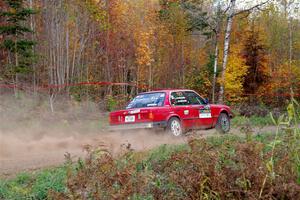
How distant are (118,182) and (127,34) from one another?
81.2ft

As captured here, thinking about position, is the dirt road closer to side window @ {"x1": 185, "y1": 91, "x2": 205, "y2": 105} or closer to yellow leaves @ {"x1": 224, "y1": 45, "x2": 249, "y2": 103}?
side window @ {"x1": 185, "y1": 91, "x2": 205, "y2": 105}

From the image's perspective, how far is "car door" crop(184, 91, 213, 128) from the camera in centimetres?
1269

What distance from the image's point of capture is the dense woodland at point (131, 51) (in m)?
20.9

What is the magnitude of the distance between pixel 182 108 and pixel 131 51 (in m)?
15.4

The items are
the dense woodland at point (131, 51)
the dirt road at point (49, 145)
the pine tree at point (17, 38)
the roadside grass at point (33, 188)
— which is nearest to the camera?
the roadside grass at point (33, 188)

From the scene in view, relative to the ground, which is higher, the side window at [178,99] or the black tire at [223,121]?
the side window at [178,99]

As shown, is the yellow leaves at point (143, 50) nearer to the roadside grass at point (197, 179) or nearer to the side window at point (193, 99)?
the side window at point (193, 99)

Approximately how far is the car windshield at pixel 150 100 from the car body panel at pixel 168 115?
9 cm

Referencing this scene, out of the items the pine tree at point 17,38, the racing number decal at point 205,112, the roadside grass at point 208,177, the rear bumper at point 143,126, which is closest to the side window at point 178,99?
the racing number decal at point 205,112

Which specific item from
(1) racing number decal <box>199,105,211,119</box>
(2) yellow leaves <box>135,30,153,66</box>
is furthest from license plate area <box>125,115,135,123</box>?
(2) yellow leaves <box>135,30,153,66</box>

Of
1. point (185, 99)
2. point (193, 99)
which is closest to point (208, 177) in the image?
point (185, 99)

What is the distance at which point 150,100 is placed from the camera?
12.0 m

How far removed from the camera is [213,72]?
23.8 metres

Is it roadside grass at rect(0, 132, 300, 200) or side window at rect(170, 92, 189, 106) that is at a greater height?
side window at rect(170, 92, 189, 106)
